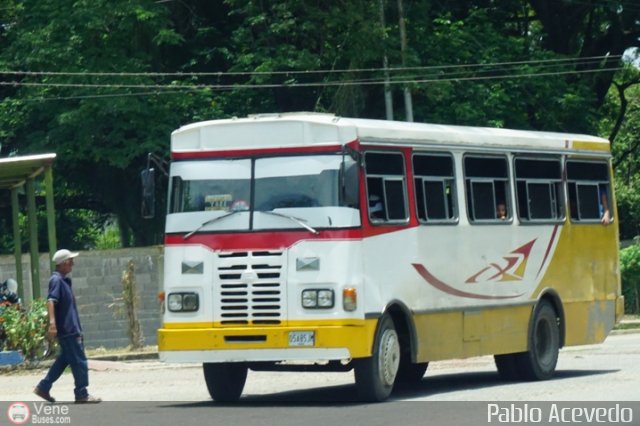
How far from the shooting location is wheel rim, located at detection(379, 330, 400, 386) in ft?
49.5

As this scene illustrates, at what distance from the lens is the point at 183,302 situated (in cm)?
1525

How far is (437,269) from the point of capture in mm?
16516

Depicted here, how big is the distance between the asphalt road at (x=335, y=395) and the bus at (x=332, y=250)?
20.2 inches

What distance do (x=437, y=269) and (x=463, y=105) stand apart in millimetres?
19863

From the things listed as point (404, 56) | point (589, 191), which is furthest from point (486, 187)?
point (404, 56)

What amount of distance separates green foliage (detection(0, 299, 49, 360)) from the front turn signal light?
26.4 feet

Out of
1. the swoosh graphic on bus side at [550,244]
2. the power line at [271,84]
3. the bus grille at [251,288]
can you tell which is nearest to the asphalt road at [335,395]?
the bus grille at [251,288]

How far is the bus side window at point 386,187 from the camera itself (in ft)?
50.3

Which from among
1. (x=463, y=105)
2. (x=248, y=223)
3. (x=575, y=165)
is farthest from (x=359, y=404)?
(x=463, y=105)

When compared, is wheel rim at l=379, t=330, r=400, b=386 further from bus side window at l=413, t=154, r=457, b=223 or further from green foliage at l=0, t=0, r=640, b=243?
green foliage at l=0, t=0, r=640, b=243

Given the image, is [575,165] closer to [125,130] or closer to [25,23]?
[125,130]

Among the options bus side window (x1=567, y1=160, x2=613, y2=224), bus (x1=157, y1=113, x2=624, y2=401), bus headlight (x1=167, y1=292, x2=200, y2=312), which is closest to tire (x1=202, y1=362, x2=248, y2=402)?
bus (x1=157, y1=113, x2=624, y2=401)

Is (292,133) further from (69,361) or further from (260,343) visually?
(69,361)

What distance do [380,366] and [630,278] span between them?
22311mm
